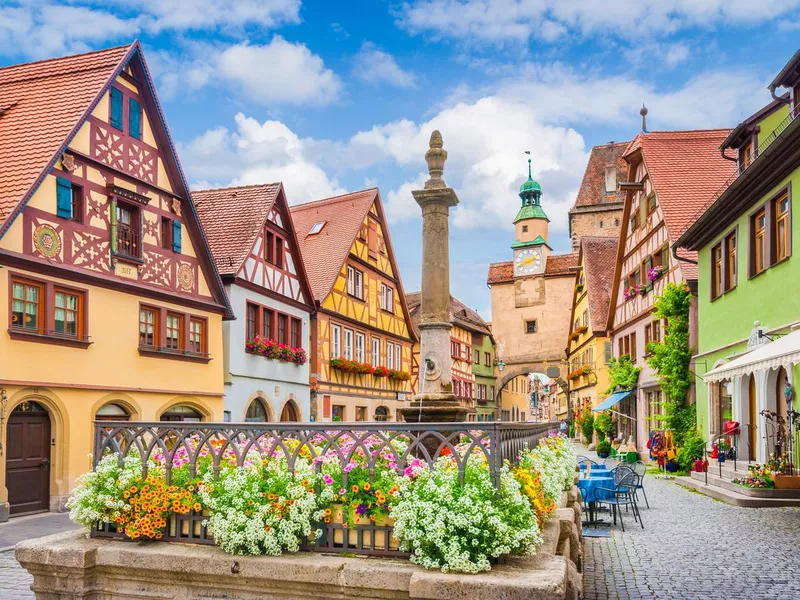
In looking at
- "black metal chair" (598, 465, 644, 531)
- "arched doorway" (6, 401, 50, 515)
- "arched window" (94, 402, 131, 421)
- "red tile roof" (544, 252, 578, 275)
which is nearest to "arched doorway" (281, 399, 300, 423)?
"arched window" (94, 402, 131, 421)

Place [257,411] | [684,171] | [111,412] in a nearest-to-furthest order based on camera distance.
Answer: [111,412], [257,411], [684,171]

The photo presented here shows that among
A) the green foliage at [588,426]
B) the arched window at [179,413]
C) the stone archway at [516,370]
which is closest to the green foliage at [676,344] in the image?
the arched window at [179,413]

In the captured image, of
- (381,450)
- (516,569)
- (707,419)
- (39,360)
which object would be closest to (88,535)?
(381,450)

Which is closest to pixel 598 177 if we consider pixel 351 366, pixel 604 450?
pixel 604 450

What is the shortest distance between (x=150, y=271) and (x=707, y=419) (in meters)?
14.0

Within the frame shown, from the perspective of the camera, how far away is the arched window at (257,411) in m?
22.5

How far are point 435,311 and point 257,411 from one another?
14.9 metres

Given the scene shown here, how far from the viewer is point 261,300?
22.7 metres

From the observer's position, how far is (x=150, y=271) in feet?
58.2

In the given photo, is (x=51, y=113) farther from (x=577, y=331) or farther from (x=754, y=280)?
(x=577, y=331)

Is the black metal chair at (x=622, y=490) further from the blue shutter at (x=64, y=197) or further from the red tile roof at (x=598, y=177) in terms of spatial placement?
the red tile roof at (x=598, y=177)

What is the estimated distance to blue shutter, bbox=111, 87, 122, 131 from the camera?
650 inches

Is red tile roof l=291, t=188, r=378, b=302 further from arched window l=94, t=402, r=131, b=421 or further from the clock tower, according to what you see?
the clock tower

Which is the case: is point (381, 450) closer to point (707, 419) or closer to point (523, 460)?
point (523, 460)
